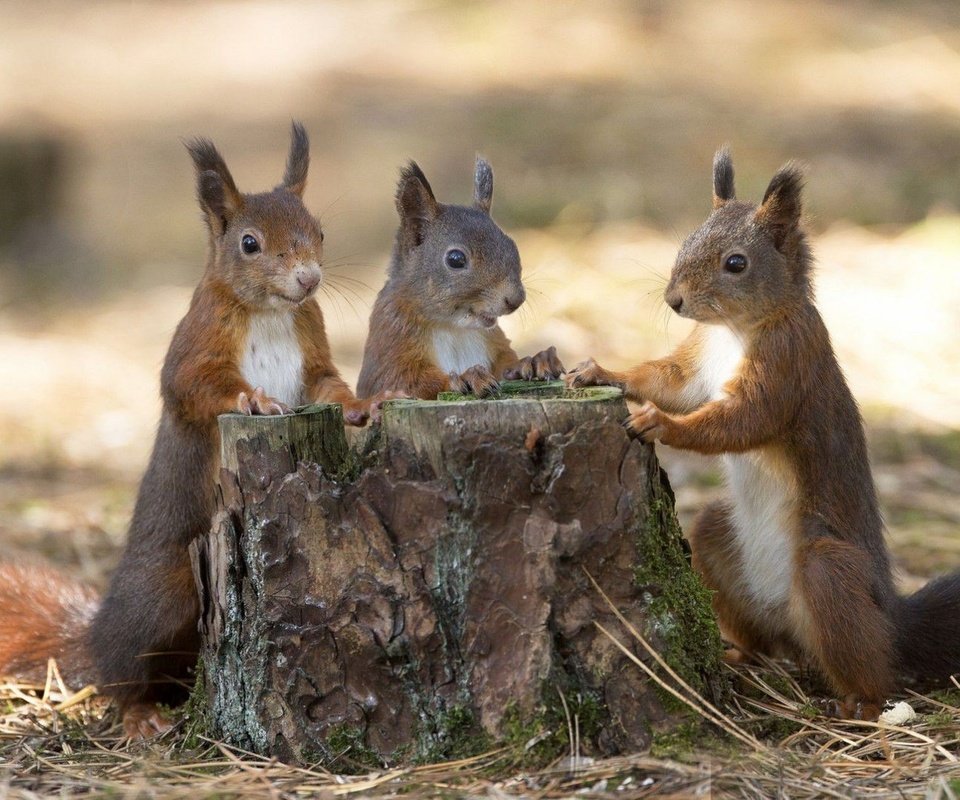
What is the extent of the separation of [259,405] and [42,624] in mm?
1357

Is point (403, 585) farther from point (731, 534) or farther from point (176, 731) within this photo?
point (731, 534)

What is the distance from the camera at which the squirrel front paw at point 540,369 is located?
3471mm

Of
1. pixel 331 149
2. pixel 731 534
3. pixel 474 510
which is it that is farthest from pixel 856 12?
pixel 474 510

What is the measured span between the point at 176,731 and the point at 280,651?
67 centimetres

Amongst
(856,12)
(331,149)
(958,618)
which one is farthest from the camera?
(856,12)

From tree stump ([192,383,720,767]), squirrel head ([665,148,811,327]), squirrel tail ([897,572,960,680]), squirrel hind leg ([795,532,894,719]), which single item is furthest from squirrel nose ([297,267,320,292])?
squirrel tail ([897,572,960,680])

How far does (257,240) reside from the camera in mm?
3623

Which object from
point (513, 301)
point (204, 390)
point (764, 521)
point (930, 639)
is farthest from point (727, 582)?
point (204, 390)

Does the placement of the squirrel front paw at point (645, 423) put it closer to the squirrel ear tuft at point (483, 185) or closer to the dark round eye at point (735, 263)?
the dark round eye at point (735, 263)

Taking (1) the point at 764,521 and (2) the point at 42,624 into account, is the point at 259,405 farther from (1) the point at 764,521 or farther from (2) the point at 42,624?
(1) the point at 764,521

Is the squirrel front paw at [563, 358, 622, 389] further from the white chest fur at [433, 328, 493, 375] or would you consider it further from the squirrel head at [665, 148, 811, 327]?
the white chest fur at [433, 328, 493, 375]

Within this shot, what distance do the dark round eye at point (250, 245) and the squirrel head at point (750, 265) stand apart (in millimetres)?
1199

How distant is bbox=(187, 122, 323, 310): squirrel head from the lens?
142 inches

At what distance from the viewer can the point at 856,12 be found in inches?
518
